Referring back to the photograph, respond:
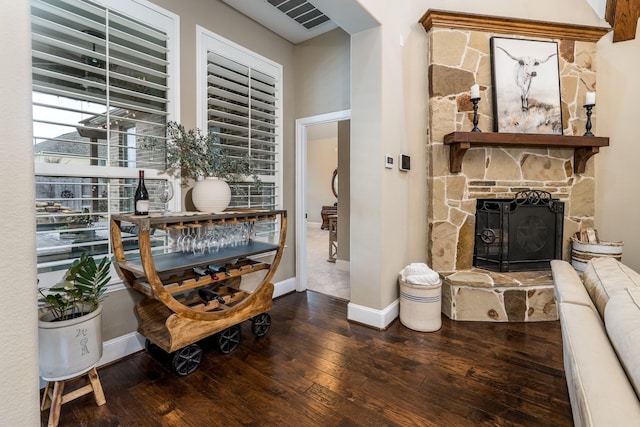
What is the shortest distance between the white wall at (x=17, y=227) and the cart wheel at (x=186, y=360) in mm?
1380

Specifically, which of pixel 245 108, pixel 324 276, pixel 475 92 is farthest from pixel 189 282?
pixel 475 92

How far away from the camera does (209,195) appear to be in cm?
234

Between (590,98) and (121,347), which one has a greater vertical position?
(590,98)

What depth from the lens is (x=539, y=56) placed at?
3109mm

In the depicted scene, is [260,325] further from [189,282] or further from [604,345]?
[604,345]

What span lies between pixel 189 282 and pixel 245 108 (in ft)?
5.77

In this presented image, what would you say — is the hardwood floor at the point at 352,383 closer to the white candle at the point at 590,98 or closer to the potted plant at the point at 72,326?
the potted plant at the point at 72,326

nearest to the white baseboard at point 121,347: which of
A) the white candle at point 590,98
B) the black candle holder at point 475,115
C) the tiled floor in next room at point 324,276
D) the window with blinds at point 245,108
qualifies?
the window with blinds at point 245,108

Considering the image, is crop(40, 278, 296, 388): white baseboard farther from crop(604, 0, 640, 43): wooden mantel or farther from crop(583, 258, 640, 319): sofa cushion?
crop(604, 0, 640, 43): wooden mantel

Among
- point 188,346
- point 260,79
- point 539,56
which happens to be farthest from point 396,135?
point 188,346

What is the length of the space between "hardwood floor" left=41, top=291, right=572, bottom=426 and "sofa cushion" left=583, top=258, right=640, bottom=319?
81cm

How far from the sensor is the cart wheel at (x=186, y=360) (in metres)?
2.01

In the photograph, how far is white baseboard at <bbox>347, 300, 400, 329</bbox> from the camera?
107 inches

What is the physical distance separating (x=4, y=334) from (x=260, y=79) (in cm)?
298
